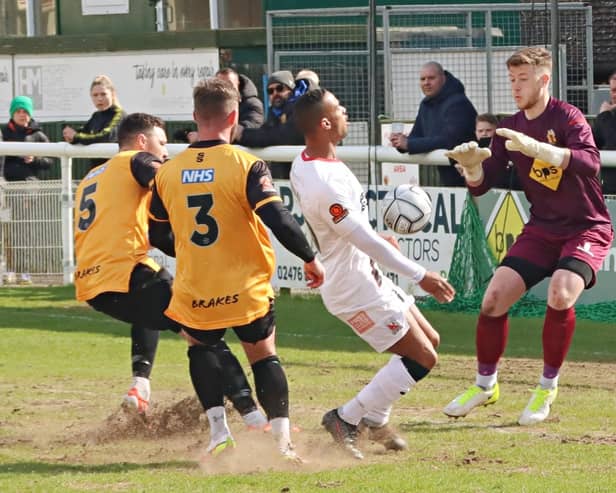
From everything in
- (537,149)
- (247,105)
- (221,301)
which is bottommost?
(221,301)

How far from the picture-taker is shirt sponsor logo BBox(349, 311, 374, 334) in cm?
760

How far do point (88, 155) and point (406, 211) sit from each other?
763cm

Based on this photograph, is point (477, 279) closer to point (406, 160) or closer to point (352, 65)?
point (406, 160)

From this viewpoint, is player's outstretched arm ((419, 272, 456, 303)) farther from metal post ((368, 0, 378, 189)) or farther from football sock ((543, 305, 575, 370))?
metal post ((368, 0, 378, 189))

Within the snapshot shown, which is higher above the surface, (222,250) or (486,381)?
(222,250)

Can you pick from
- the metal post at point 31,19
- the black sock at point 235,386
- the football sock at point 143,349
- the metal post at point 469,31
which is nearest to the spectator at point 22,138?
the metal post at point 469,31

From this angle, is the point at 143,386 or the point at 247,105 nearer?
the point at 143,386

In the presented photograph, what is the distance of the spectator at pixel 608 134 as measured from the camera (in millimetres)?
13172

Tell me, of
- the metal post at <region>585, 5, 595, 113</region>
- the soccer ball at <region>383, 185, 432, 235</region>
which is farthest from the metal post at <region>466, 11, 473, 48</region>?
the soccer ball at <region>383, 185, 432, 235</region>

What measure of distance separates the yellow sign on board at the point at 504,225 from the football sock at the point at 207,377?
21.8 feet

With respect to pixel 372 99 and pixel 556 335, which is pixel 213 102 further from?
pixel 372 99

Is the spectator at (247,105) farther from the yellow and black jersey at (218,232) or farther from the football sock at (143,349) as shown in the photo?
the yellow and black jersey at (218,232)

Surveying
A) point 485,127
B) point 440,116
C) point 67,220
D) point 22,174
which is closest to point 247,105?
point 440,116

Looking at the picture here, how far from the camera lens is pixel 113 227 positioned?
28.5 ft
